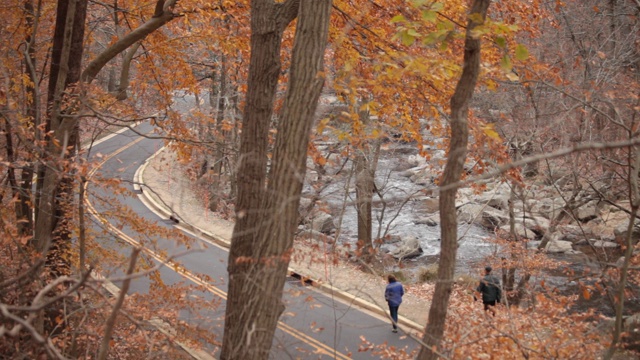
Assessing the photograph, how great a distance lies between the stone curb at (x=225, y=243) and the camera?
388 inches

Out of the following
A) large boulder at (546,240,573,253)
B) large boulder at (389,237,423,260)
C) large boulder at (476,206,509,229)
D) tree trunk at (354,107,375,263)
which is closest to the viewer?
tree trunk at (354,107,375,263)

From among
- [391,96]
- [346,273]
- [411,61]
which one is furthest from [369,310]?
[411,61]

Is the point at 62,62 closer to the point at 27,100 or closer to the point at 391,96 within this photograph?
the point at 27,100

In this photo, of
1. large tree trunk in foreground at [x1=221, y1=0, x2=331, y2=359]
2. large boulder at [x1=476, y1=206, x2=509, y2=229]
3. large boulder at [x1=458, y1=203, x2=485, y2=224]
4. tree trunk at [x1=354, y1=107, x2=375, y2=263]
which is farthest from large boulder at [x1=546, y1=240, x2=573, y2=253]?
large tree trunk in foreground at [x1=221, y1=0, x2=331, y2=359]

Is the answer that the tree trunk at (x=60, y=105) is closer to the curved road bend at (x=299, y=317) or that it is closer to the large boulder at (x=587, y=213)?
the curved road bend at (x=299, y=317)

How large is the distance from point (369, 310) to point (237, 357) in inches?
356

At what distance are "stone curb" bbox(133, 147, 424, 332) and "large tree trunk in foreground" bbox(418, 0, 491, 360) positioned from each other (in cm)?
62

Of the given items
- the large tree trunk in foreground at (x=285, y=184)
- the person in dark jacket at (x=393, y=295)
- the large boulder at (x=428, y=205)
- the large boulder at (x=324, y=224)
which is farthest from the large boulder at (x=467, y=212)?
the large tree trunk in foreground at (x=285, y=184)

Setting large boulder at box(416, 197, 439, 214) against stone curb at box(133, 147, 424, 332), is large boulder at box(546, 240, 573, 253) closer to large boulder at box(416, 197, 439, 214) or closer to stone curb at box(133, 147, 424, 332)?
large boulder at box(416, 197, 439, 214)

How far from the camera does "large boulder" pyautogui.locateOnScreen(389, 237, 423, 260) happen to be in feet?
72.1

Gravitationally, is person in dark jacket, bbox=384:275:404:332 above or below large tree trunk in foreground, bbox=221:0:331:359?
below

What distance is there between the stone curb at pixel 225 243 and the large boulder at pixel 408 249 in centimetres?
671

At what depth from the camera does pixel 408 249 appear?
22094 millimetres

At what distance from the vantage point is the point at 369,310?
13836mm
